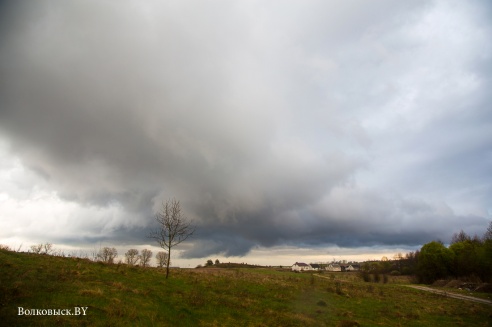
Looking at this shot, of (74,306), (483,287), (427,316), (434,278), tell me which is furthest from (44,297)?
(434,278)

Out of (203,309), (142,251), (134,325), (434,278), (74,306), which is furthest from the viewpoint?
(142,251)

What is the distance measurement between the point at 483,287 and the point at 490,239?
9.91 m

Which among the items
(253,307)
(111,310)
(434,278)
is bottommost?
(434,278)

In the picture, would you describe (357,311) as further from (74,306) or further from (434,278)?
(434,278)

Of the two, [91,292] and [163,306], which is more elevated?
[91,292]

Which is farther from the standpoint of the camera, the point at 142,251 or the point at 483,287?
the point at 142,251

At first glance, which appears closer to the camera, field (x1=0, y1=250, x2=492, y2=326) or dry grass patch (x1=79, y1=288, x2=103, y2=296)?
field (x1=0, y1=250, x2=492, y2=326)

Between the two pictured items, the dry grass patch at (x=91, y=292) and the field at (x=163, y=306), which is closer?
the field at (x=163, y=306)

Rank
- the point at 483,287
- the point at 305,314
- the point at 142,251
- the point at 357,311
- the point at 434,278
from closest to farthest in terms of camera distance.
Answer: the point at 305,314, the point at 357,311, the point at 483,287, the point at 434,278, the point at 142,251

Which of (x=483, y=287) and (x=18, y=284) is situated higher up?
(x=18, y=284)

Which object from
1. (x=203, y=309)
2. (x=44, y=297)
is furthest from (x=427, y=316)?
(x=44, y=297)

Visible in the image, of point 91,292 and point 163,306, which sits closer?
point 91,292

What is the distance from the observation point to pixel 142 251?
111312mm

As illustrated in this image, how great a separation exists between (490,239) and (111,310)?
72.4 metres
